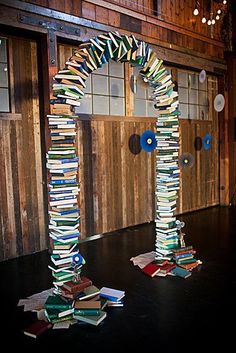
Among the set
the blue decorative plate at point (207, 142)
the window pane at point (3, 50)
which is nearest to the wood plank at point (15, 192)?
the window pane at point (3, 50)

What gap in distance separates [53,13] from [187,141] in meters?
3.15

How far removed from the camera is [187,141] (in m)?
5.88

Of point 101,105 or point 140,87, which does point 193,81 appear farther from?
point 101,105

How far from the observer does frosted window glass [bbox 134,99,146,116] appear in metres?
5.02

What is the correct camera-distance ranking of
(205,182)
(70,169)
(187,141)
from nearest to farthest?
(70,169), (187,141), (205,182)

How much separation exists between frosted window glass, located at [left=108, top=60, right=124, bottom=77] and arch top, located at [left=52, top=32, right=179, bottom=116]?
57.7 inches

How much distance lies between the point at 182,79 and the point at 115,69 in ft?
5.24

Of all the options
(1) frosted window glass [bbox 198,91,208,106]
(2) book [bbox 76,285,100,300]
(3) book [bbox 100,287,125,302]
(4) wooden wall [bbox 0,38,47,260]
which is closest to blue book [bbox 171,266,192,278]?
(3) book [bbox 100,287,125,302]

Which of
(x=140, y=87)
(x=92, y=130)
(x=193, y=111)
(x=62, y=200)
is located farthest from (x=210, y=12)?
(x=62, y=200)

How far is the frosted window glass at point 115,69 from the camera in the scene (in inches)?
184

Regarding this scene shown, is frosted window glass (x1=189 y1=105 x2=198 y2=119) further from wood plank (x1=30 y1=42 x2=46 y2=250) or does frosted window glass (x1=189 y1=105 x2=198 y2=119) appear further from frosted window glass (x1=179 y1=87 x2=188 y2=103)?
wood plank (x1=30 y1=42 x2=46 y2=250)

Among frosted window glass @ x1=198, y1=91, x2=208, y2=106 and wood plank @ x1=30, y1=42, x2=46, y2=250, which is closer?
wood plank @ x1=30, y1=42, x2=46, y2=250

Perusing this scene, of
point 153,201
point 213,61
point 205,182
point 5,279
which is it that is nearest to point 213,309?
point 5,279

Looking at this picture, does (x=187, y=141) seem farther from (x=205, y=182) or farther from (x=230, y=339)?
(x=230, y=339)
